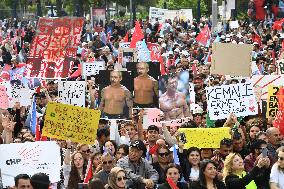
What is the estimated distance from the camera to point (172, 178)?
10.8 m

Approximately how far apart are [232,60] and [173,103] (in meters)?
3.17

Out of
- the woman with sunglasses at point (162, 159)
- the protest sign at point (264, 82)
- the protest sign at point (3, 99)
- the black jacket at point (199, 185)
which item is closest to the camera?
the black jacket at point (199, 185)

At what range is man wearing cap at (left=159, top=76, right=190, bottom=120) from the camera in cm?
1430

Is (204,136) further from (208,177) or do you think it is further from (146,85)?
(146,85)

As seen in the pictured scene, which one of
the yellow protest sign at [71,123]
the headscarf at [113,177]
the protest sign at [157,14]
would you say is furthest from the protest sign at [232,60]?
the protest sign at [157,14]

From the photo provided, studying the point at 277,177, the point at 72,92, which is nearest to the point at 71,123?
the point at 277,177

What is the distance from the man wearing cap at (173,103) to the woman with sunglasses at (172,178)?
3369 millimetres

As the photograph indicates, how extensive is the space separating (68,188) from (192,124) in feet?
9.18

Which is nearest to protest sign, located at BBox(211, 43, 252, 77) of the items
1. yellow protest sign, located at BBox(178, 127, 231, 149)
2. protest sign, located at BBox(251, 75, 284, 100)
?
protest sign, located at BBox(251, 75, 284, 100)

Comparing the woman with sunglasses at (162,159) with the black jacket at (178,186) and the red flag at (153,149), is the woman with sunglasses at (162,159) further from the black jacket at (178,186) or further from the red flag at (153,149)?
the black jacket at (178,186)

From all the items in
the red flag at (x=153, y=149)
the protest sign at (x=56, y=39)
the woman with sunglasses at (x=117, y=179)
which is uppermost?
the protest sign at (x=56, y=39)

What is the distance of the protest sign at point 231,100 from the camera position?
14.4 meters

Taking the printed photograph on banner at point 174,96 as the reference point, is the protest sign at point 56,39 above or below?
above

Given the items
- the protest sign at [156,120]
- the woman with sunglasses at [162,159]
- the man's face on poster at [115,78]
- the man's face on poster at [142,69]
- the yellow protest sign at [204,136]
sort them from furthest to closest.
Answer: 1. the man's face on poster at [142,69]
2. the man's face on poster at [115,78]
3. the protest sign at [156,120]
4. the yellow protest sign at [204,136]
5. the woman with sunglasses at [162,159]
